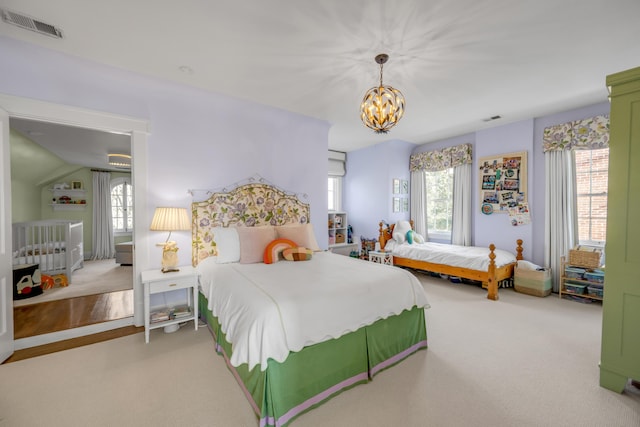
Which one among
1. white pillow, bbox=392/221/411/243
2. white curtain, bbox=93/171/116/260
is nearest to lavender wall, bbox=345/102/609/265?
white pillow, bbox=392/221/411/243

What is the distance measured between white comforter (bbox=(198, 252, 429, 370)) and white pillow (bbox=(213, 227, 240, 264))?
0.19 meters

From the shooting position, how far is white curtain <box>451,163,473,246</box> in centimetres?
497

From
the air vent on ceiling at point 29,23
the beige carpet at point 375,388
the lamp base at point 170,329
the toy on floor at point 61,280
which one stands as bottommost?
the beige carpet at point 375,388

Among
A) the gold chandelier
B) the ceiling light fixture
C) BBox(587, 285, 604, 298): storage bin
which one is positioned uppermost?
the ceiling light fixture

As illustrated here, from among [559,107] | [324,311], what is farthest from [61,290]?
[559,107]

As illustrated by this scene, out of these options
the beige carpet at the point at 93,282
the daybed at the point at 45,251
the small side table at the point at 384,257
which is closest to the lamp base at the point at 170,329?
the beige carpet at the point at 93,282

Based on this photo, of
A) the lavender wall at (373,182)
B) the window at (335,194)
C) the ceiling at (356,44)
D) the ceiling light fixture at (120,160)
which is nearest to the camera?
the ceiling at (356,44)

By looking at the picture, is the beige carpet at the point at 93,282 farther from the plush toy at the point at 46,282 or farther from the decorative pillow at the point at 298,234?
the decorative pillow at the point at 298,234

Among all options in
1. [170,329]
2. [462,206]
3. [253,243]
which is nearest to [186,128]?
[253,243]

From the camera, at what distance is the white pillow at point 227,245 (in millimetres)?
2895

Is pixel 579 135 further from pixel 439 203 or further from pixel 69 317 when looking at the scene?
pixel 69 317

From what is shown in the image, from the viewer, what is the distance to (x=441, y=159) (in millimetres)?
5332

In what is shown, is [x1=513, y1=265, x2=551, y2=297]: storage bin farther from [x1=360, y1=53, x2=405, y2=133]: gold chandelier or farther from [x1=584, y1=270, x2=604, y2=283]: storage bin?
[x1=360, y1=53, x2=405, y2=133]: gold chandelier

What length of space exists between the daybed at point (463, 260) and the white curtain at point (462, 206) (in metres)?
0.40
